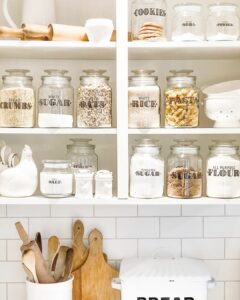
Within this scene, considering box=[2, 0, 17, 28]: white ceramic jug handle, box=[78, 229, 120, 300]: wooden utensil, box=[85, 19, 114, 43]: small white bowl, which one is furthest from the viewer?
box=[78, 229, 120, 300]: wooden utensil

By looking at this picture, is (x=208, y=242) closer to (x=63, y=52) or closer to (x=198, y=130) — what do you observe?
(x=198, y=130)

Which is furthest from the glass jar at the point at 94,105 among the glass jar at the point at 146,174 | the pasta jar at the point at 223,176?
the pasta jar at the point at 223,176

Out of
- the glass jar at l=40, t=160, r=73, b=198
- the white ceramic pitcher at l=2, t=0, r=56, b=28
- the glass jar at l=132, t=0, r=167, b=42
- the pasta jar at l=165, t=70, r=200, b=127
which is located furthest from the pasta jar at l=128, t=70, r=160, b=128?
the white ceramic pitcher at l=2, t=0, r=56, b=28

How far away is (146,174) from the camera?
1898 millimetres

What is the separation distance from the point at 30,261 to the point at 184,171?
634 mm

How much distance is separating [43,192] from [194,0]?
0.96 meters

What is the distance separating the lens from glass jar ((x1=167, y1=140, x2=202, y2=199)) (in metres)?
1.91

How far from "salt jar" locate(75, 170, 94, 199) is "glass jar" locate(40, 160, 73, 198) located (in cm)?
3

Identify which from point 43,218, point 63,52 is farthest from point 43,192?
point 63,52

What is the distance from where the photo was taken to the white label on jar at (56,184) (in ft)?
6.23

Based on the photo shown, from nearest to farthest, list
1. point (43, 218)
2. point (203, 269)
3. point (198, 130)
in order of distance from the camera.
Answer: point (198, 130), point (203, 269), point (43, 218)

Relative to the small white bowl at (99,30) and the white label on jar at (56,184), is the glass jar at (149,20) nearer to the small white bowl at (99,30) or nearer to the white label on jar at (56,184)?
the small white bowl at (99,30)

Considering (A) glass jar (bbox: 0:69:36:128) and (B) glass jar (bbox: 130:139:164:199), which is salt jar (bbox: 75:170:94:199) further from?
(A) glass jar (bbox: 0:69:36:128)

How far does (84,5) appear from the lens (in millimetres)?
2145
